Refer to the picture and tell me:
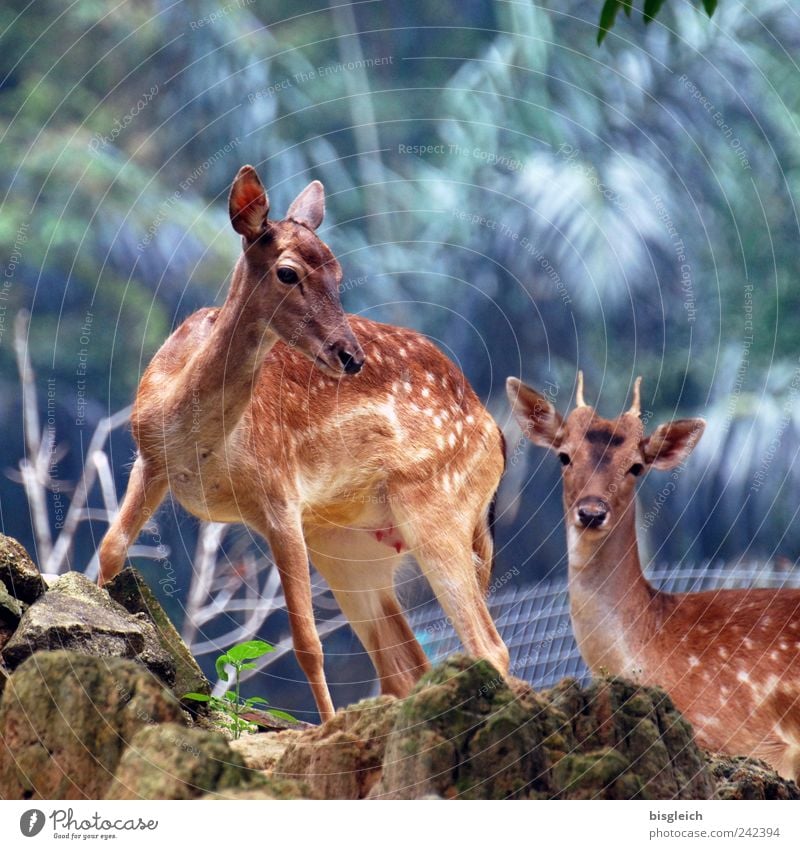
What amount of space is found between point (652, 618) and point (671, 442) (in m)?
0.62

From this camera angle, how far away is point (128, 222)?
5.16 metres

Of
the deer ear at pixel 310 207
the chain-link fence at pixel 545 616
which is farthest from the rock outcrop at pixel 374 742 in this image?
the deer ear at pixel 310 207

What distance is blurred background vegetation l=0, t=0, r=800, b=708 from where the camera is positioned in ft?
16.4

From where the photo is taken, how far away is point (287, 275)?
172 inches

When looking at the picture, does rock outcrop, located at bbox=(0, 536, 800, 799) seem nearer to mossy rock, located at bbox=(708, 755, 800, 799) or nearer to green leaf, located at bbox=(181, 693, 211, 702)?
mossy rock, located at bbox=(708, 755, 800, 799)

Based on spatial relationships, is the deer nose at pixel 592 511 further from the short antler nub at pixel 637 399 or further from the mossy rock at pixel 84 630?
the mossy rock at pixel 84 630

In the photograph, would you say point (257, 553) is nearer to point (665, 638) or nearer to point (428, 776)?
point (665, 638)

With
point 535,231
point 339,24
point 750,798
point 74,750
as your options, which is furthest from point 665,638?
point 339,24

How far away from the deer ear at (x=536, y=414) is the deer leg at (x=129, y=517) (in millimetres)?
1264

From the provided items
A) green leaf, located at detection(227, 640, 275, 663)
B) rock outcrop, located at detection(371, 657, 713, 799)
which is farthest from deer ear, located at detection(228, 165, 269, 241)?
rock outcrop, located at detection(371, 657, 713, 799)

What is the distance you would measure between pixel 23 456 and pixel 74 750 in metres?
2.14

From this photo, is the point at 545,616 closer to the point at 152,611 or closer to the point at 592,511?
the point at 592,511

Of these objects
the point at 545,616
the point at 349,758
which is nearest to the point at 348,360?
the point at 349,758
